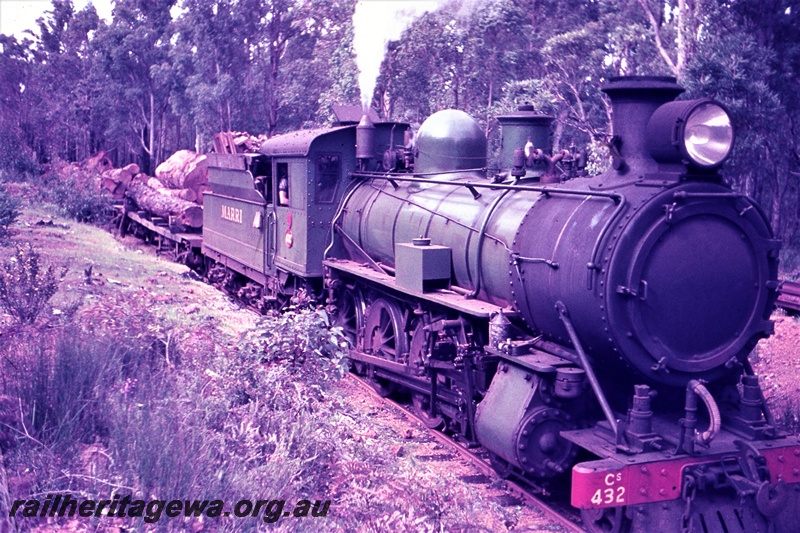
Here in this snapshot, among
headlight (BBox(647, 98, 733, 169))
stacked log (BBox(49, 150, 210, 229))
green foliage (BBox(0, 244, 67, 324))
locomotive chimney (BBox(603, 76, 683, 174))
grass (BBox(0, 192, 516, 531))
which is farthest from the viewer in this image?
stacked log (BBox(49, 150, 210, 229))

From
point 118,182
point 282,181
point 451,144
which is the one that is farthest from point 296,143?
point 118,182

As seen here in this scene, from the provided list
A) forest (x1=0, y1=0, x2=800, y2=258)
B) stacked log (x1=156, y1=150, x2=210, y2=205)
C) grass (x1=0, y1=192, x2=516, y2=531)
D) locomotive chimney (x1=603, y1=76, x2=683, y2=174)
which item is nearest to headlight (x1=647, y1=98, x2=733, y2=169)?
locomotive chimney (x1=603, y1=76, x2=683, y2=174)

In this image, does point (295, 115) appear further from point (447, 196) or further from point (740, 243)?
point (740, 243)

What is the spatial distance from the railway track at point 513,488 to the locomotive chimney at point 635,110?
248 centimetres

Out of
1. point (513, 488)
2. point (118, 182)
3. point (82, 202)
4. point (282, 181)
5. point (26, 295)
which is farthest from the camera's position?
point (118, 182)

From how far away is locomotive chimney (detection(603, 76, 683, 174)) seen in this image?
500 cm

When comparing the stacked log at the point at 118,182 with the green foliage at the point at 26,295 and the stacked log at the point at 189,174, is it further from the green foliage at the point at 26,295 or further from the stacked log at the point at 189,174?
the green foliage at the point at 26,295

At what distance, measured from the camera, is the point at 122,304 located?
796cm

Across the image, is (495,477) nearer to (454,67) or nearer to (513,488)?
(513,488)

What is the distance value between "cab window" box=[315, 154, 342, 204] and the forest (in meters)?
8.56

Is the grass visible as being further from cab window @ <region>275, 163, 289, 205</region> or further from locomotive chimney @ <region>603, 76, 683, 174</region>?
→ cab window @ <region>275, 163, 289, 205</region>

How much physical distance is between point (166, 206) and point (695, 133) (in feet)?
50.6

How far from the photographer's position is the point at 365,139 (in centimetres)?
916

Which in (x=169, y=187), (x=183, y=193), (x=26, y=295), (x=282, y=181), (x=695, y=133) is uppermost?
(x=695, y=133)
